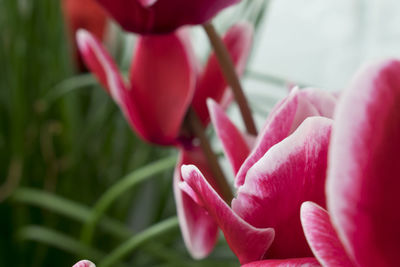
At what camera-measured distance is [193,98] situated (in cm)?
18

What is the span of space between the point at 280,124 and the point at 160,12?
56 millimetres

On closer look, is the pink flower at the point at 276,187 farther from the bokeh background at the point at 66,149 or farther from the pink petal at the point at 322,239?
the bokeh background at the point at 66,149

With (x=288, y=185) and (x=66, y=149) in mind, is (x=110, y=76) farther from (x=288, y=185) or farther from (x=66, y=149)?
(x=66, y=149)

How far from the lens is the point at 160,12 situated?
0.46 ft

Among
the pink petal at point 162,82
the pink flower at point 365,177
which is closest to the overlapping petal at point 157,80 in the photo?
the pink petal at point 162,82

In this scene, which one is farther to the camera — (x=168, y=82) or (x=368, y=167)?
(x=168, y=82)

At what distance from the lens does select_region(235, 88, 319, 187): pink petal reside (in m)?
0.10

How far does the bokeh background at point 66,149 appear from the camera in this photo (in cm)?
36

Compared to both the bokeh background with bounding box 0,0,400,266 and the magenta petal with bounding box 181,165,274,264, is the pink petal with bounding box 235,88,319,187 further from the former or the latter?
the bokeh background with bounding box 0,0,400,266

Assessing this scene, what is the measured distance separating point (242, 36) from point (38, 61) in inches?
12.0

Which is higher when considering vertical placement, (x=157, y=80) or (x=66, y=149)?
(x=157, y=80)

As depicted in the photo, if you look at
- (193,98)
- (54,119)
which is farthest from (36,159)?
(193,98)

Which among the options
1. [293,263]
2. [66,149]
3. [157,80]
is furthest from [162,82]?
[66,149]

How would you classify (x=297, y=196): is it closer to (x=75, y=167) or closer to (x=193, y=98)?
(x=193, y=98)
